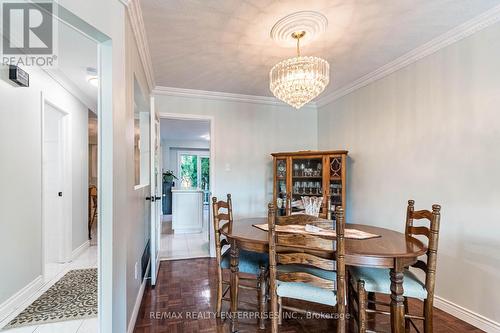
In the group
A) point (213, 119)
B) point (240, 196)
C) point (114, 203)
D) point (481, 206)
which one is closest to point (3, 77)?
point (114, 203)

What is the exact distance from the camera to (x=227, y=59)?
2785 millimetres

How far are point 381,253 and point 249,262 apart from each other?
1070 mm

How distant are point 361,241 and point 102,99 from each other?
1.92m

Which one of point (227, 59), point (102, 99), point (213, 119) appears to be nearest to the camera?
point (102, 99)

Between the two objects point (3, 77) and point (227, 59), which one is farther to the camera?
point (227, 59)

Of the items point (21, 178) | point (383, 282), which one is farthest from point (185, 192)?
point (383, 282)

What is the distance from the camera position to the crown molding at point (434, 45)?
2.04m

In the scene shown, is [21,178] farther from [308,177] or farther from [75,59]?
[308,177]

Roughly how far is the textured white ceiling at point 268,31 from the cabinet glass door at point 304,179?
4.10 feet

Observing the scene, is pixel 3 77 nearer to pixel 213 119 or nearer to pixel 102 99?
pixel 102 99

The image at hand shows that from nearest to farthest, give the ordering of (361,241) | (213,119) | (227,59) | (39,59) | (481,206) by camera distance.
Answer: (361,241)
(481,206)
(39,59)
(227,59)
(213,119)

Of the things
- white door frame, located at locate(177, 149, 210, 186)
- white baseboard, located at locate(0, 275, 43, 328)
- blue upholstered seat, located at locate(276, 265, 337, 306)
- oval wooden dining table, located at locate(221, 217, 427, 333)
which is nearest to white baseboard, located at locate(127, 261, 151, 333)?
oval wooden dining table, located at locate(221, 217, 427, 333)

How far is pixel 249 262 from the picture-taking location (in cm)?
221

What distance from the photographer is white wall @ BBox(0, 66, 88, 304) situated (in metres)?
2.19
